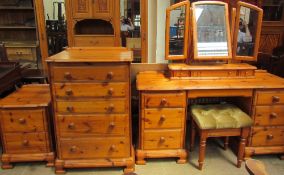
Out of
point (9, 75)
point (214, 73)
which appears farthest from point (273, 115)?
point (9, 75)

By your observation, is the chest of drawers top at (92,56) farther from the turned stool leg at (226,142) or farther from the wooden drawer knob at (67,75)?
the turned stool leg at (226,142)

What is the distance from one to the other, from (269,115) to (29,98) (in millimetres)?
2010

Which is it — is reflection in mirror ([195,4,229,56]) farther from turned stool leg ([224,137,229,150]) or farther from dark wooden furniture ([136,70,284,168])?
turned stool leg ([224,137,229,150])

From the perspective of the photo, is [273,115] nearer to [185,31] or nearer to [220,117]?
[220,117]

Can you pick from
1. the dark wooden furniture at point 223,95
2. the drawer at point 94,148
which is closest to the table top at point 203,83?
the dark wooden furniture at point 223,95

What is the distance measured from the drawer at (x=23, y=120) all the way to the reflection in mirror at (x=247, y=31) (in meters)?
1.82

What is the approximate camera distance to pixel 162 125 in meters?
1.95

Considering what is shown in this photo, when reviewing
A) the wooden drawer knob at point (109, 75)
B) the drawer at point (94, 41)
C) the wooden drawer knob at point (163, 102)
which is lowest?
the wooden drawer knob at point (163, 102)

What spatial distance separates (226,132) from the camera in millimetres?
1893

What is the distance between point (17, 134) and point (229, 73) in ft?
5.99

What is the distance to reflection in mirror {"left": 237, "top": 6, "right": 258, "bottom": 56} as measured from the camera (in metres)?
2.13

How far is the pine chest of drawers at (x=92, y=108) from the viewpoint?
1.71 m

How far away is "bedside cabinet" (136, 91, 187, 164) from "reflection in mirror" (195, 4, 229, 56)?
505 mm

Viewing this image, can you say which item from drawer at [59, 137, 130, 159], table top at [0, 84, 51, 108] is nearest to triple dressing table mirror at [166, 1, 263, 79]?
drawer at [59, 137, 130, 159]
